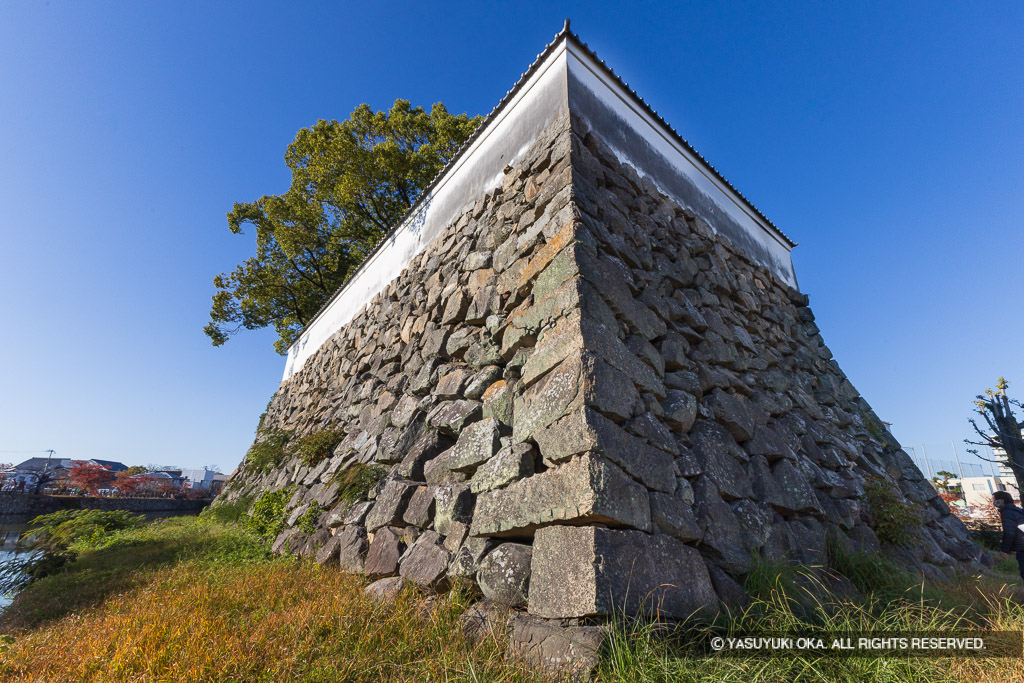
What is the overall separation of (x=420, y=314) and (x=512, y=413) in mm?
2630

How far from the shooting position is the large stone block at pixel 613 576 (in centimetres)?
202

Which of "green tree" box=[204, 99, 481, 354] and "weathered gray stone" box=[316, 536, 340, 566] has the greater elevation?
"green tree" box=[204, 99, 481, 354]

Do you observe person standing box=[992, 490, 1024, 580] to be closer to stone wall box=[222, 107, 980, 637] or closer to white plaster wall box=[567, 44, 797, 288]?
stone wall box=[222, 107, 980, 637]

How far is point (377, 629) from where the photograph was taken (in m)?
2.33

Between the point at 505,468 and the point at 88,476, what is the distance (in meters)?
18.0

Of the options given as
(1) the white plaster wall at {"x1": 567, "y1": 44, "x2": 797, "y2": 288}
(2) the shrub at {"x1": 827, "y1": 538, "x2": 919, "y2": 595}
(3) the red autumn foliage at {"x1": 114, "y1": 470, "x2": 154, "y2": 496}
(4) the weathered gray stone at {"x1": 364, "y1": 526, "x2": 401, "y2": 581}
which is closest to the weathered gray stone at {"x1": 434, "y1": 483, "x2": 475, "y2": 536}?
(4) the weathered gray stone at {"x1": 364, "y1": 526, "x2": 401, "y2": 581}

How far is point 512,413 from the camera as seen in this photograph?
3.20 m

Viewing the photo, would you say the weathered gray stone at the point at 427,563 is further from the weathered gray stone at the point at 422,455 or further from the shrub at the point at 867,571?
the shrub at the point at 867,571

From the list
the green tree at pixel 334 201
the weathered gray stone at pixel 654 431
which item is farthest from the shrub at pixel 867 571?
the green tree at pixel 334 201

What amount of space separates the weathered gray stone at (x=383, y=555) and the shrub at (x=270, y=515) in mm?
2126

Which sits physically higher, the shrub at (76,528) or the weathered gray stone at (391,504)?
the weathered gray stone at (391,504)

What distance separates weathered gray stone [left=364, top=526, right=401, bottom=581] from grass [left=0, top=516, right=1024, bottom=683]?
137 millimetres

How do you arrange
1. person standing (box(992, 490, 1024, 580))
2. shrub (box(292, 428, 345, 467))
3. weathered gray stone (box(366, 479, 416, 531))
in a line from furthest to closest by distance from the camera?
shrub (box(292, 428, 345, 467)), person standing (box(992, 490, 1024, 580)), weathered gray stone (box(366, 479, 416, 531))

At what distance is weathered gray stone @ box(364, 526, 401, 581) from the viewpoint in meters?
3.23
